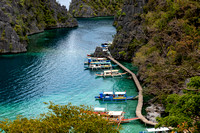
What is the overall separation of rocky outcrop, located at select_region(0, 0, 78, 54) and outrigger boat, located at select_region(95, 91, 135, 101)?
189 feet

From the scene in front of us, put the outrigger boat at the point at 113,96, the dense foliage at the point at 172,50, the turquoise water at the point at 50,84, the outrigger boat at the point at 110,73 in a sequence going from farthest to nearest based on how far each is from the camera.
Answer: the outrigger boat at the point at 110,73
the outrigger boat at the point at 113,96
the turquoise water at the point at 50,84
the dense foliage at the point at 172,50

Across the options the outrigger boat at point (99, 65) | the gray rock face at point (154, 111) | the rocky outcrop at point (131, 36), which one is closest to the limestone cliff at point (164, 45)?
the rocky outcrop at point (131, 36)

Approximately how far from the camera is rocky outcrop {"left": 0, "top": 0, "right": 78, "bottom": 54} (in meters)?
97.9

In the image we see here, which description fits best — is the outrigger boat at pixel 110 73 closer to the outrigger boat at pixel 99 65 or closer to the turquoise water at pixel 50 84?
the turquoise water at pixel 50 84

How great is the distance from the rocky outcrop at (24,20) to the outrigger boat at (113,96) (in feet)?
189

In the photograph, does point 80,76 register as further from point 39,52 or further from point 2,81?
point 39,52

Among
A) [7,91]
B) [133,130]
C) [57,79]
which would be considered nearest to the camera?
[133,130]

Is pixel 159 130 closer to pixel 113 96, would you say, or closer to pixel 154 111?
pixel 154 111

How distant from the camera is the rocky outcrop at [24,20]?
97938mm

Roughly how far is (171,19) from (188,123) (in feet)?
142

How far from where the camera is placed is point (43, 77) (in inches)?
2633

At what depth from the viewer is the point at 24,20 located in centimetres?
14500

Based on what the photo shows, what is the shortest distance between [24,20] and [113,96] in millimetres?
110585

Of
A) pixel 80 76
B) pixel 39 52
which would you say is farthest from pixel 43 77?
pixel 39 52
